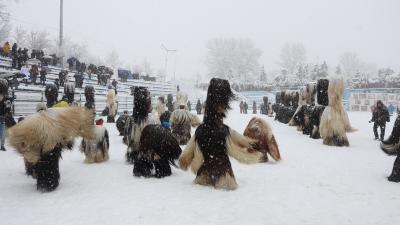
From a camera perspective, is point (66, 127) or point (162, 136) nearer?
point (66, 127)

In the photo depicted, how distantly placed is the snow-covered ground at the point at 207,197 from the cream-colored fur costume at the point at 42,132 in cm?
63

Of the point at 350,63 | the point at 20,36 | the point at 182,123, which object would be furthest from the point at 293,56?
the point at 182,123

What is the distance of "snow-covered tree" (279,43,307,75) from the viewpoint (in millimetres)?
85000

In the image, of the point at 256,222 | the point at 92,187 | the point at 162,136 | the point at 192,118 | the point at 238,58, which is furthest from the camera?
the point at 238,58

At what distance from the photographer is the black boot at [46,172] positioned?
500cm

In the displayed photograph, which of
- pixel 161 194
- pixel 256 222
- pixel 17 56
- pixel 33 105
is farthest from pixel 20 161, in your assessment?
pixel 17 56

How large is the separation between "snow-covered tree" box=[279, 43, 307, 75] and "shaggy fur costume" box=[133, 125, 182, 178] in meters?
81.4

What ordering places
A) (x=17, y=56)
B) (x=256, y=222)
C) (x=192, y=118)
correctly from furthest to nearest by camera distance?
(x=17, y=56), (x=192, y=118), (x=256, y=222)

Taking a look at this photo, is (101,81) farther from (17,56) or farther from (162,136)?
(162,136)

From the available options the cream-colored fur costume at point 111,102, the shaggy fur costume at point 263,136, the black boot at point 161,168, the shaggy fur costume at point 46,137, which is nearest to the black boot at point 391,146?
the shaggy fur costume at point 263,136

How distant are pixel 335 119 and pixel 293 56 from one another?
3112 inches

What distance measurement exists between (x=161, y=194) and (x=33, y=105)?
12485mm

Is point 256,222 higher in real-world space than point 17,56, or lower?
lower

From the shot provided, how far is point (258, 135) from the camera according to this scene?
7.21 m
